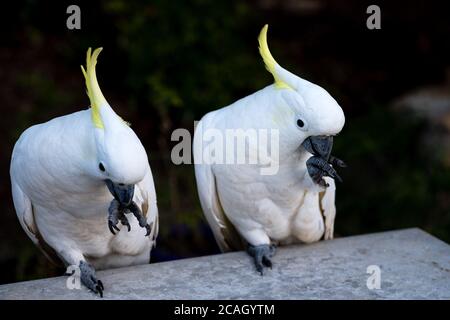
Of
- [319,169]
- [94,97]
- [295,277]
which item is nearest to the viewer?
Result: [94,97]

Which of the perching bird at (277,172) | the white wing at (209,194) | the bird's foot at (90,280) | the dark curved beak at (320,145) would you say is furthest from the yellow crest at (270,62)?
the bird's foot at (90,280)

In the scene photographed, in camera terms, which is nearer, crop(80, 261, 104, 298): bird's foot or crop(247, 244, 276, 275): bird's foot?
crop(80, 261, 104, 298): bird's foot

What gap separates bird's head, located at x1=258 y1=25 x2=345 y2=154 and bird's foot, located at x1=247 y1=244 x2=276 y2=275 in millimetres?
516

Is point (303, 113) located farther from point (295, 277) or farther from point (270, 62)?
point (295, 277)

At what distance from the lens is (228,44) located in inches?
192

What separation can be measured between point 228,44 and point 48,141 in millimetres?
2697

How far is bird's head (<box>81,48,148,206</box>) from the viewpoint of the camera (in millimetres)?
2141

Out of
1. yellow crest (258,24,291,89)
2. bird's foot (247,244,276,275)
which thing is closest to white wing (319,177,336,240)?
bird's foot (247,244,276,275)

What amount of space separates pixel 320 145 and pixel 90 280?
97cm

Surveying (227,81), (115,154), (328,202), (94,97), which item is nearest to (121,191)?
(115,154)

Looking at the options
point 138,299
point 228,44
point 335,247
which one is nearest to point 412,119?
point 228,44

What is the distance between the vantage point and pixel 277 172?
2.60m

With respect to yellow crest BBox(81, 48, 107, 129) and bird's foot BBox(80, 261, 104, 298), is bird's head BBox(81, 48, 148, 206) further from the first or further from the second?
bird's foot BBox(80, 261, 104, 298)
